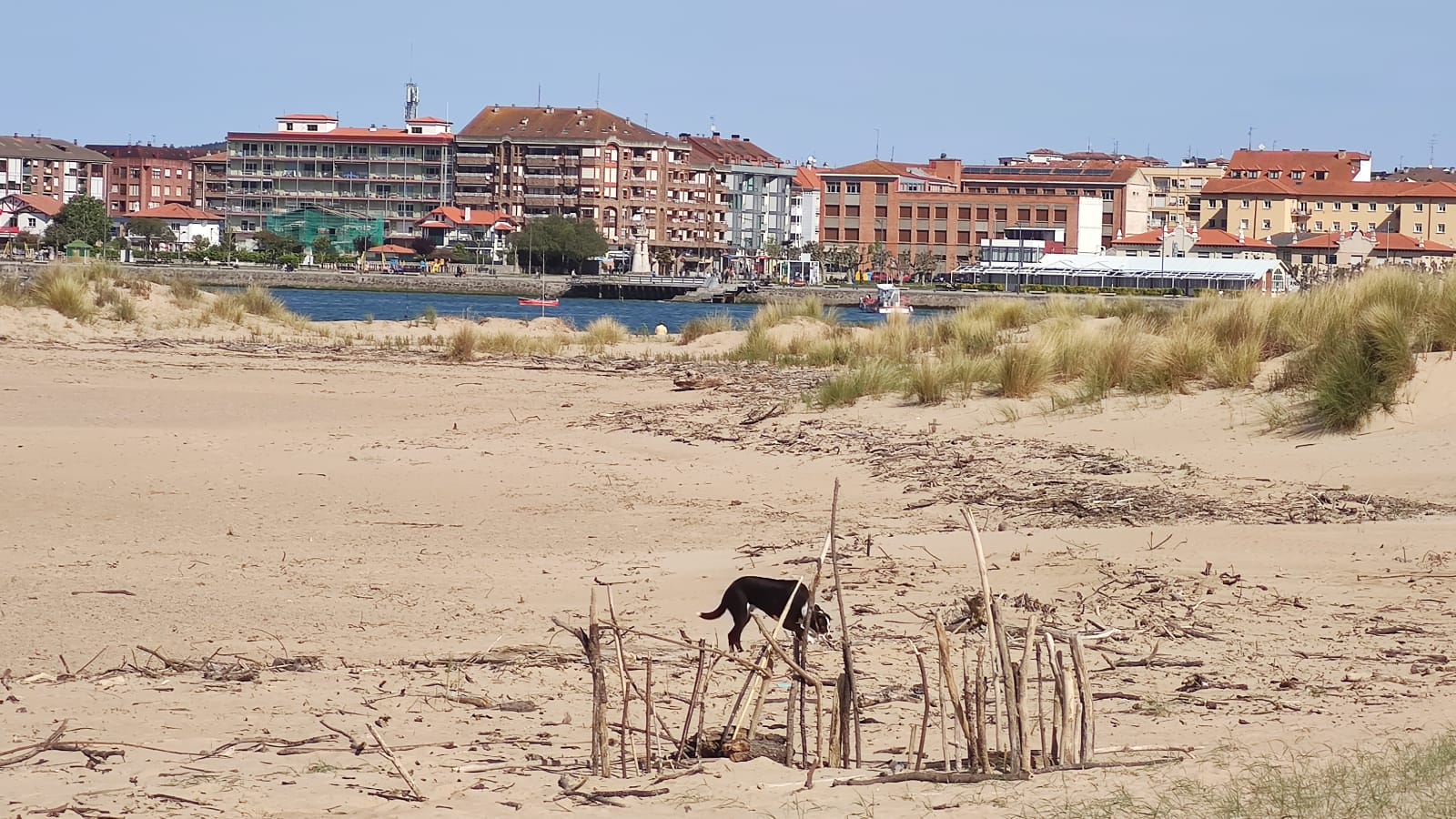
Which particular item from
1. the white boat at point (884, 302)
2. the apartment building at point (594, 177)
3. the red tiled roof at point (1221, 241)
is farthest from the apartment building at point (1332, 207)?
the white boat at point (884, 302)

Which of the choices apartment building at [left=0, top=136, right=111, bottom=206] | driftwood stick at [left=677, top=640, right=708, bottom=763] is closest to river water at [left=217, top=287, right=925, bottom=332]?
driftwood stick at [left=677, top=640, right=708, bottom=763]

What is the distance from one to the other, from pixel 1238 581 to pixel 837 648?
2.36 meters

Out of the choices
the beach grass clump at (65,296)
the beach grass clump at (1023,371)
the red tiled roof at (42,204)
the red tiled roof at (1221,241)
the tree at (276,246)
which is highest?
the red tiled roof at (42,204)

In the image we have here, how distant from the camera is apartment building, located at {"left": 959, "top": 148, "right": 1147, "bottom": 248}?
140 meters

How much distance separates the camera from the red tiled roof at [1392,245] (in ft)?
340

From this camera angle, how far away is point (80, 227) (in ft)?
395

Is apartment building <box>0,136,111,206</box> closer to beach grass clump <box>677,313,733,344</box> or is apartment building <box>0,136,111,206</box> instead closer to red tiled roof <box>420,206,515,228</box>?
red tiled roof <box>420,206,515,228</box>

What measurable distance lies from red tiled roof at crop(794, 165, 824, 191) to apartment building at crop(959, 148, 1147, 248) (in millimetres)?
12474

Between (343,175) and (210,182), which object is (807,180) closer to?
(343,175)

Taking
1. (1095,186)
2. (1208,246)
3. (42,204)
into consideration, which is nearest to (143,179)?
(42,204)

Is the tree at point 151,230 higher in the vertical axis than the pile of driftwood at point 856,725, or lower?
higher

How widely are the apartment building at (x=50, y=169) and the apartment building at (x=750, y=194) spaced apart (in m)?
58.8

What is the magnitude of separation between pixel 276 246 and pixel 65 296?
9476cm

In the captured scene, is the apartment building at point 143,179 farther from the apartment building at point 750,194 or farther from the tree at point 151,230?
the apartment building at point 750,194
